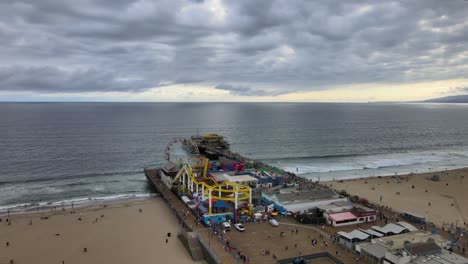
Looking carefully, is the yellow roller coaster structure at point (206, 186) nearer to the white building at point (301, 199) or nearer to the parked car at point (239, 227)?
the white building at point (301, 199)

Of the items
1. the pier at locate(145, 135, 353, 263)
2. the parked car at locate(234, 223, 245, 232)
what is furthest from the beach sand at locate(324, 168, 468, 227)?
the parked car at locate(234, 223, 245, 232)

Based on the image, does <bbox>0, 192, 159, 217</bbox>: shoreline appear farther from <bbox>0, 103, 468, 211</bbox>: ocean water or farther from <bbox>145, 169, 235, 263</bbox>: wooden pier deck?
<bbox>145, 169, 235, 263</bbox>: wooden pier deck

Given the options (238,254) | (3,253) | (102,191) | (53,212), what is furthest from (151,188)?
(238,254)

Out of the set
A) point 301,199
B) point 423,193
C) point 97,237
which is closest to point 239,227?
point 301,199

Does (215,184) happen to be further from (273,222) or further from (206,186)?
(273,222)

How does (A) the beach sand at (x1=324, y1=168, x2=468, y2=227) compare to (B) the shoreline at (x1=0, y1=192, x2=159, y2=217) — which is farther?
(B) the shoreline at (x1=0, y1=192, x2=159, y2=217)

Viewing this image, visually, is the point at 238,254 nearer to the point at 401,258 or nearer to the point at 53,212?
the point at 401,258
